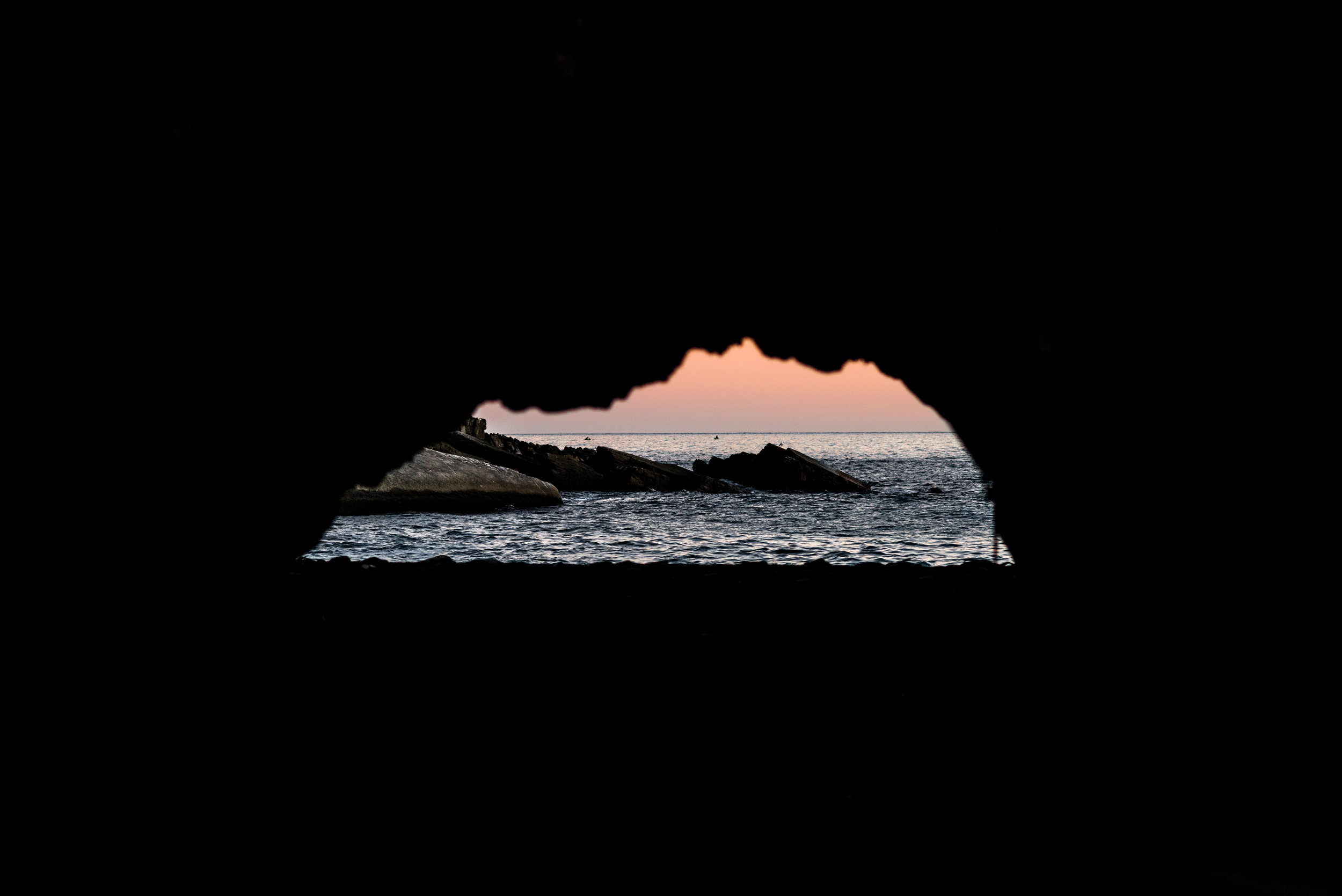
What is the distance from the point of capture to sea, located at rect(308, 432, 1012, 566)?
13.8 m

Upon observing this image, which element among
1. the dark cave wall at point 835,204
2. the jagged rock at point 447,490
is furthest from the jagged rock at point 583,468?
the dark cave wall at point 835,204

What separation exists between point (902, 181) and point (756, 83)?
1.01 meters

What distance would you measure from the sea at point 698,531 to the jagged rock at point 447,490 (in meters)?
0.36

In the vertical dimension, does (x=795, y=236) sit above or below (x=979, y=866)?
above

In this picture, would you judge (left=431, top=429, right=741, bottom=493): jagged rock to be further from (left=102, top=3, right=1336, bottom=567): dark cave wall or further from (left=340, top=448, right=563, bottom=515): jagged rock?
(left=102, top=3, right=1336, bottom=567): dark cave wall

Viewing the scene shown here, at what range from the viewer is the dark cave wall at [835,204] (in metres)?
3.65

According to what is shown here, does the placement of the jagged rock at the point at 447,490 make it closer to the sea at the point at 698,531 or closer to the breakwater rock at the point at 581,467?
the sea at the point at 698,531

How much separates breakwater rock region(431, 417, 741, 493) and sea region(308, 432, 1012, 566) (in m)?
1.00

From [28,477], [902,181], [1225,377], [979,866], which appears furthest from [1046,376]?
[28,477]

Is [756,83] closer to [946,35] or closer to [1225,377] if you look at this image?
[946,35]

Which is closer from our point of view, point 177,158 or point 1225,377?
point 1225,377

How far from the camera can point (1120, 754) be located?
14.1 ft

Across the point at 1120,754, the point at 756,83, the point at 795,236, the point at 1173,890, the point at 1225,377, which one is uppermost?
the point at 756,83

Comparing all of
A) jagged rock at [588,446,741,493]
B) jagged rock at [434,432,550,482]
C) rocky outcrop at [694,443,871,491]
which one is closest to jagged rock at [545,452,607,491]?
jagged rock at [588,446,741,493]
